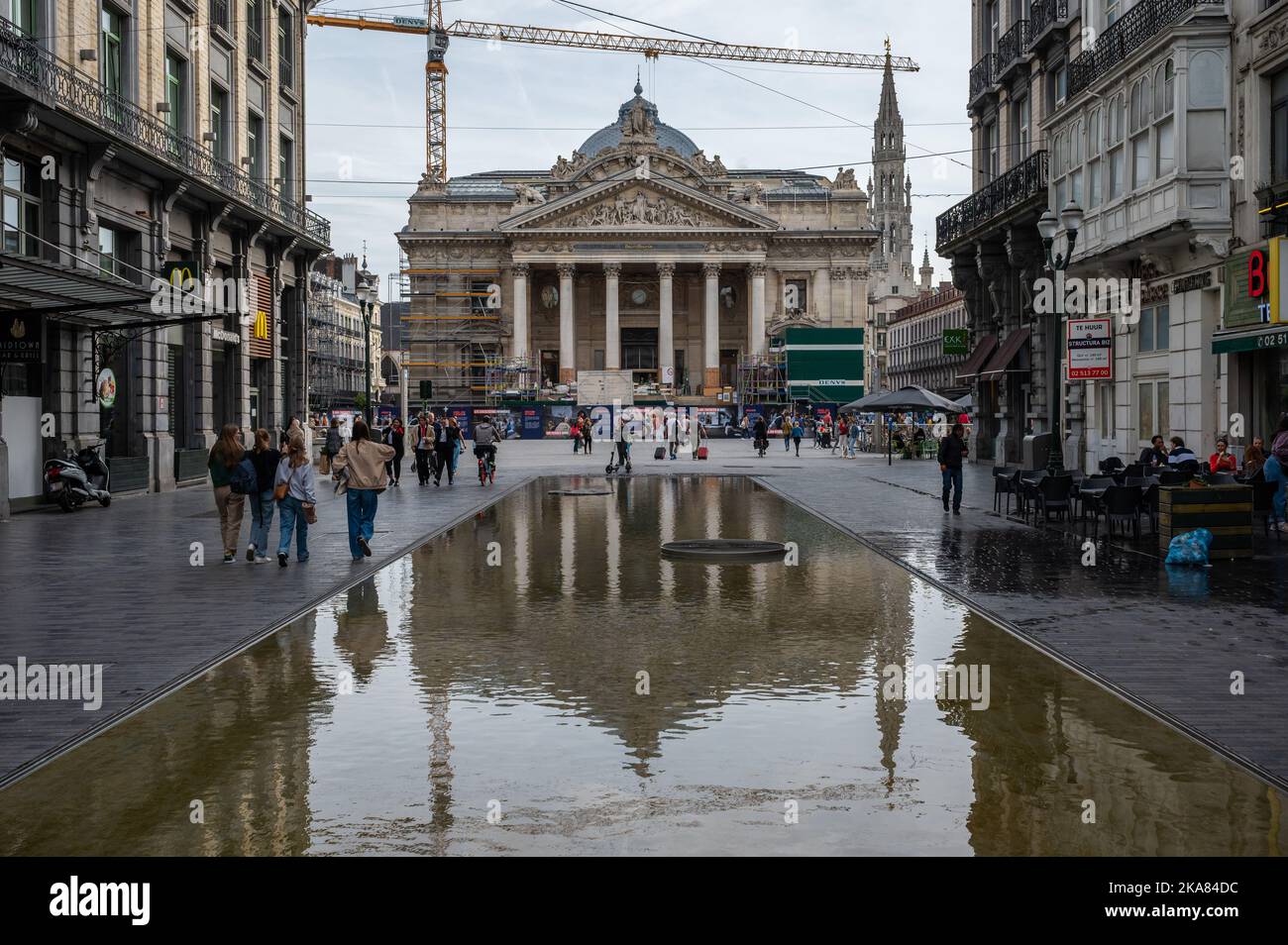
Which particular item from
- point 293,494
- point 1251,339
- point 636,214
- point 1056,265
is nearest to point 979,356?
point 1056,265

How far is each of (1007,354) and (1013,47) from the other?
852cm

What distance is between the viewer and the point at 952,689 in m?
8.40

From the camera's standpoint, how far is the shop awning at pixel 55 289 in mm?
19250

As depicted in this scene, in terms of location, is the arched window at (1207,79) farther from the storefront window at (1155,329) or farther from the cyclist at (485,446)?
the cyclist at (485,446)

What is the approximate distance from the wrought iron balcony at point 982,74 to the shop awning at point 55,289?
2612cm

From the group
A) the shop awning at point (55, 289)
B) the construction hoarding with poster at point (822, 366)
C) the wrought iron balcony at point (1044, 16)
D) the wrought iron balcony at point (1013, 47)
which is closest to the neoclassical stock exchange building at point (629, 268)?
the construction hoarding with poster at point (822, 366)

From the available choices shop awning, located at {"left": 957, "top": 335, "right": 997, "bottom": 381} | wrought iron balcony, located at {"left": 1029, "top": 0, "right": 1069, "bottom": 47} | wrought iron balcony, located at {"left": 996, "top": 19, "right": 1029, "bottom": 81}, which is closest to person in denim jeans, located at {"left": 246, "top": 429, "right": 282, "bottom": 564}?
wrought iron balcony, located at {"left": 1029, "top": 0, "right": 1069, "bottom": 47}

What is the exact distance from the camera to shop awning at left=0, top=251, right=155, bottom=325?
1925 cm

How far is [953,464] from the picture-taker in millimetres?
22734

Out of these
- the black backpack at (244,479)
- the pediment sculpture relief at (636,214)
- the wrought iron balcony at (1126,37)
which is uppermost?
the pediment sculpture relief at (636,214)
